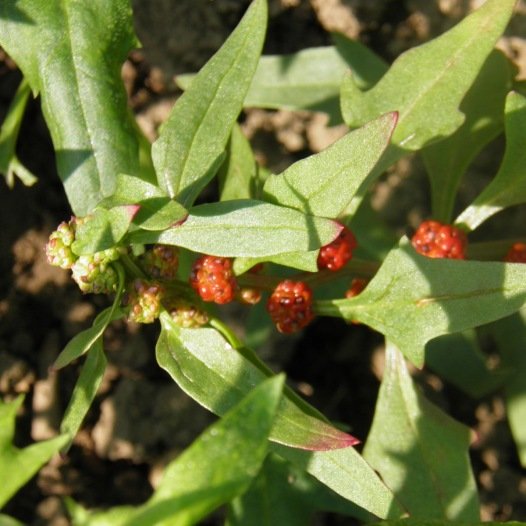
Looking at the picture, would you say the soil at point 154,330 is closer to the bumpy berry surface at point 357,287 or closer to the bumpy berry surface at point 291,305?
the bumpy berry surface at point 357,287

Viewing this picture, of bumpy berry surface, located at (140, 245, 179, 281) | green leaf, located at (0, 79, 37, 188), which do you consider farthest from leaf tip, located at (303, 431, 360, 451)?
green leaf, located at (0, 79, 37, 188)

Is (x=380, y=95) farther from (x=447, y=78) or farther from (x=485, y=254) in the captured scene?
(x=485, y=254)

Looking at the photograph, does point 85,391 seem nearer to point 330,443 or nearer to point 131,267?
point 131,267

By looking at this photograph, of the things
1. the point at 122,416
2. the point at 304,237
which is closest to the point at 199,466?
the point at 304,237

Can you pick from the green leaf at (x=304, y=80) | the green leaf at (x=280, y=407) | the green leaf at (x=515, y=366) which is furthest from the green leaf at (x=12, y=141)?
the green leaf at (x=515, y=366)

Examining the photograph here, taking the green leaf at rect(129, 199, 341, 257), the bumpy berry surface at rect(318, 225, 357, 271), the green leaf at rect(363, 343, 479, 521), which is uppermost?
the green leaf at rect(129, 199, 341, 257)

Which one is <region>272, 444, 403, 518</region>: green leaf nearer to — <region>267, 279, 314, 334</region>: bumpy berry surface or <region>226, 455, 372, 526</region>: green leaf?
<region>267, 279, 314, 334</region>: bumpy berry surface
